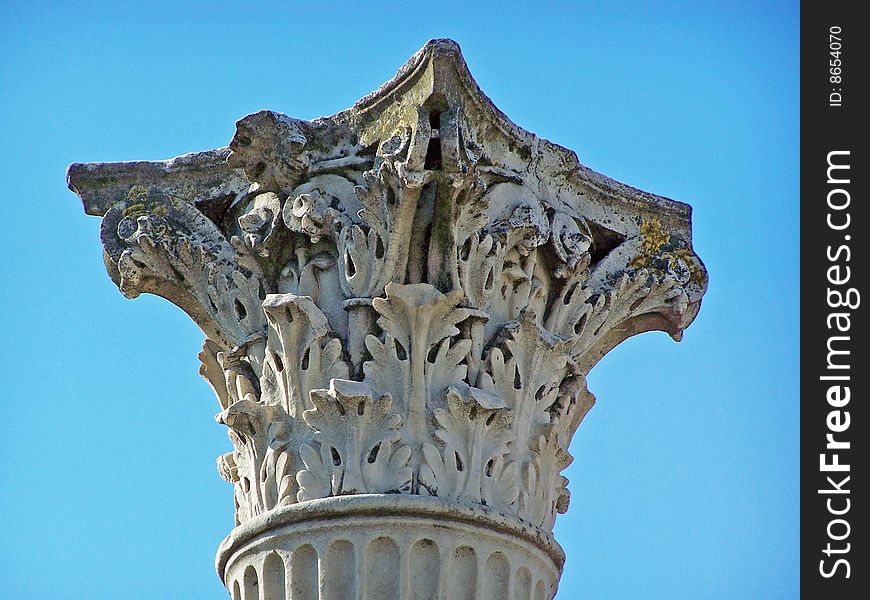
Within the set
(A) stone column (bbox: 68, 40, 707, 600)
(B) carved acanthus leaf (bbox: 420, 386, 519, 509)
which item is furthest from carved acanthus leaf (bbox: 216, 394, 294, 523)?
(B) carved acanthus leaf (bbox: 420, 386, 519, 509)

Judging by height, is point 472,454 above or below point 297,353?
below

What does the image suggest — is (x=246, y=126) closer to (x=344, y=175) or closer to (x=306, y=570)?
(x=344, y=175)

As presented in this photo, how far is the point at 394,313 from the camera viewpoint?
10.6m

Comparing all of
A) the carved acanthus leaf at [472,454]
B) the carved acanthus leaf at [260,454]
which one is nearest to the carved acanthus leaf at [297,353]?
the carved acanthus leaf at [260,454]

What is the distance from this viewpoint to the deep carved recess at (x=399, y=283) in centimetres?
1033

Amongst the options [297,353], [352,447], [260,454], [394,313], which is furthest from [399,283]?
[260,454]

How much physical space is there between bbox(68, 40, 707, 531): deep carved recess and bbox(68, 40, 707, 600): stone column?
0.05ft

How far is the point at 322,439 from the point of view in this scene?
1023cm

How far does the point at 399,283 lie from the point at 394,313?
0.22m

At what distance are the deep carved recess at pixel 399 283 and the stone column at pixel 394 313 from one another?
0.02 meters

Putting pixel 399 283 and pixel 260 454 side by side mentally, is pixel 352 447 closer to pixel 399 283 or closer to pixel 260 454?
pixel 260 454

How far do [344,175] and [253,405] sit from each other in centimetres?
183
